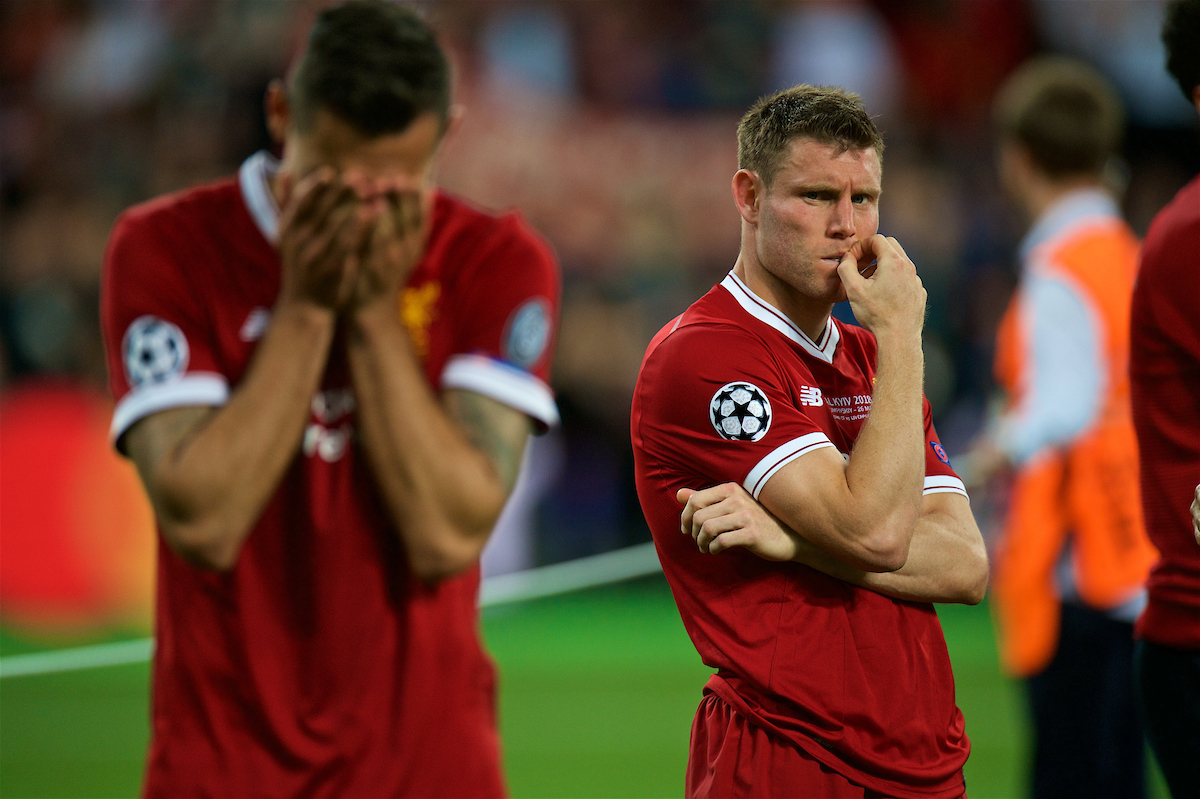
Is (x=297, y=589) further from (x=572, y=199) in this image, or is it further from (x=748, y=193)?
(x=572, y=199)

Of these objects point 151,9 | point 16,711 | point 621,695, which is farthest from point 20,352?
point 621,695

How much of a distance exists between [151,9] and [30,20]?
1.27 meters

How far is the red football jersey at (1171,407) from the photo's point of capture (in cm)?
258

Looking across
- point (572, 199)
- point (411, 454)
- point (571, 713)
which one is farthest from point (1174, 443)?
point (572, 199)

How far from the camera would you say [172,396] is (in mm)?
2406

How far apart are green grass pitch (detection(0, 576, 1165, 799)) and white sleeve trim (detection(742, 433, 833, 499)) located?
12.3 ft

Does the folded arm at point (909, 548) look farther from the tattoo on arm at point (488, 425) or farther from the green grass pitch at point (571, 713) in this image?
the green grass pitch at point (571, 713)

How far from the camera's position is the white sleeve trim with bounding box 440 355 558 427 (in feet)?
8.39

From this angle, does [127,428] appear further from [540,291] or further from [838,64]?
[838,64]

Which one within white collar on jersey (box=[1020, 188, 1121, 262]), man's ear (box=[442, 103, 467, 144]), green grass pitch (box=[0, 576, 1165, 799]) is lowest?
green grass pitch (box=[0, 576, 1165, 799])

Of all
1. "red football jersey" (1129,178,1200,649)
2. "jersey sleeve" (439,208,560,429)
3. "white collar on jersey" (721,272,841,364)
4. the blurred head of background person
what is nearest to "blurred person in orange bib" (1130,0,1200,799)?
"red football jersey" (1129,178,1200,649)

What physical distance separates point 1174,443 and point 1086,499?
1.70 m

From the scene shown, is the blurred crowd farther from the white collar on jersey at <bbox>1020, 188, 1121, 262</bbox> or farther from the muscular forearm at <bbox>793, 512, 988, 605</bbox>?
the muscular forearm at <bbox>793, 512, 988, 605</bbox>

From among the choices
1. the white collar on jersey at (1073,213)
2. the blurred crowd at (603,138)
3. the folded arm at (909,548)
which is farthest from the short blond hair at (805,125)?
the blurred crowd at (603,138)
